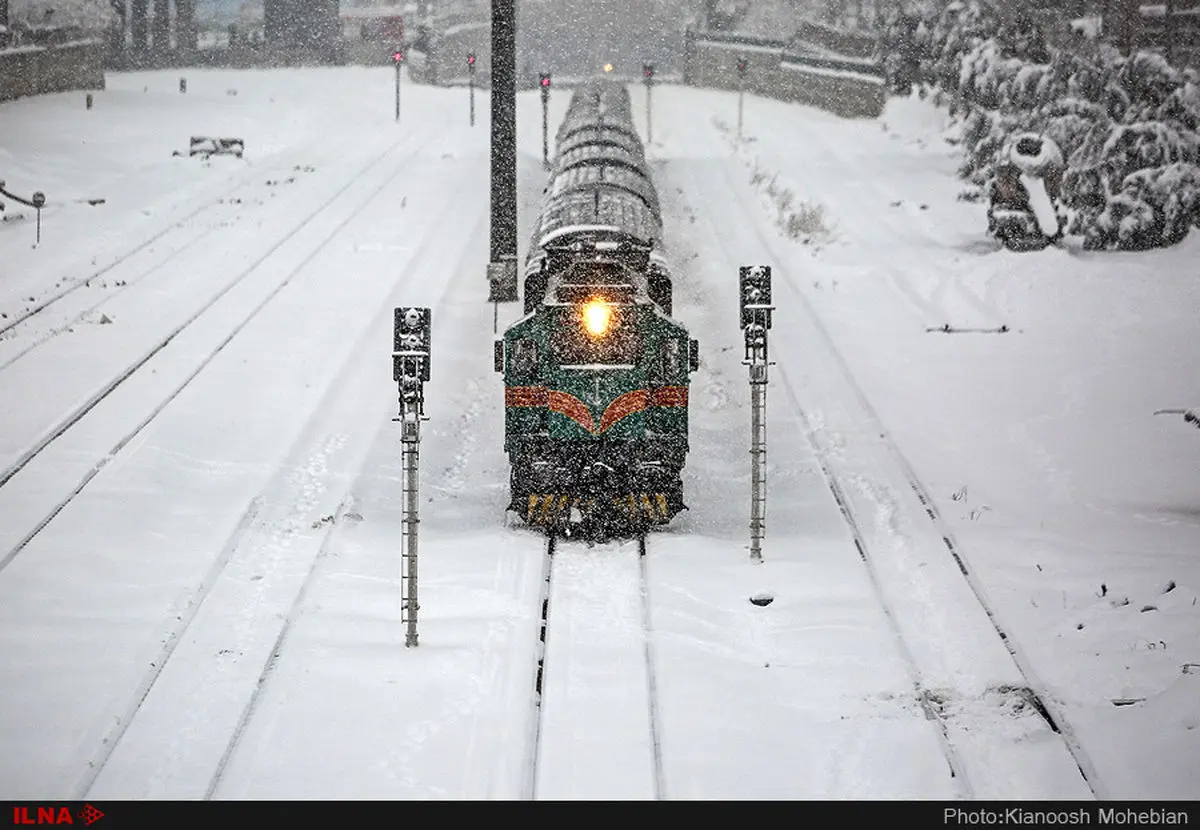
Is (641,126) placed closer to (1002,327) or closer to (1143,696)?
(1002,327)

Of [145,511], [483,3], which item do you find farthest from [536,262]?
[483,3]

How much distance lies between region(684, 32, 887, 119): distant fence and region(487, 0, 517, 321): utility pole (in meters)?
27.0

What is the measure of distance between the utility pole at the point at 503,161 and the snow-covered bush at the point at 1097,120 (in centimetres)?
1098

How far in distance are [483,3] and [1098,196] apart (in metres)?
70.5

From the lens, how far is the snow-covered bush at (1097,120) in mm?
28078

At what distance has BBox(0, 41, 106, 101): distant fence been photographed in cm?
4691

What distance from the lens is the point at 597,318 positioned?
601 inches

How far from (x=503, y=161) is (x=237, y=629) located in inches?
535

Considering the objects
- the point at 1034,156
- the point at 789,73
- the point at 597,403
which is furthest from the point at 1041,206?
the point at 789,73

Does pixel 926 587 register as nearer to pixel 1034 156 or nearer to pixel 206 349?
pixel 206 349

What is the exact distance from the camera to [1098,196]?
2878 cm

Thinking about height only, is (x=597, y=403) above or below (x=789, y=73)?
below

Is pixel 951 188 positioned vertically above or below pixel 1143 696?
above
